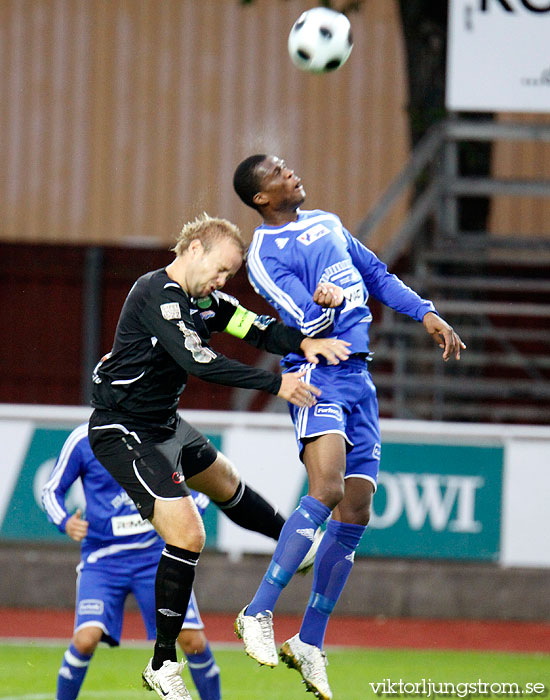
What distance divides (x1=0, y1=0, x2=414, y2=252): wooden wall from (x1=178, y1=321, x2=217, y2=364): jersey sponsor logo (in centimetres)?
1061

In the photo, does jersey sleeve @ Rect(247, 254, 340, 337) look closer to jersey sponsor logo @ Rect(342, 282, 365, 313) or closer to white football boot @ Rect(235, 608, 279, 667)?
jersey sponsor logo @ Rect(342, 282, 365, 313)

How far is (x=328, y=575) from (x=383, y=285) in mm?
1354

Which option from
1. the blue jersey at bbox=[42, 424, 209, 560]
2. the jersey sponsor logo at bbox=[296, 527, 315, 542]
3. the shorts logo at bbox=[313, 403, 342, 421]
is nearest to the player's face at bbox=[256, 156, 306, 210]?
the shorts logo at bbox=[313, 403, 342, 421]

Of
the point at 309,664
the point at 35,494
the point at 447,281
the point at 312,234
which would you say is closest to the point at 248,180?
the point at 312,234

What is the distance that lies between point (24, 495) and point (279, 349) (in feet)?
15.9

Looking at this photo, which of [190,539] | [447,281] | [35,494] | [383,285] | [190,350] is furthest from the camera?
[447,281]

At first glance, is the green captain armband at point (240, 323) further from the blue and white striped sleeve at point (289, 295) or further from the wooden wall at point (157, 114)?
the wooden wall at point (157, 114)

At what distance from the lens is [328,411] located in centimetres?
529

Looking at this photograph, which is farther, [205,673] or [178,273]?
[205,673]

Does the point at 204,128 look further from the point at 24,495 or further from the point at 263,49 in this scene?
the point at 24,495

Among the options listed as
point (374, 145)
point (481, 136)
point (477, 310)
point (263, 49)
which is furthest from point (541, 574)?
point (263, 49)

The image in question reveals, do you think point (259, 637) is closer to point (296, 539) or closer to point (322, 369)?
point (296, 539)

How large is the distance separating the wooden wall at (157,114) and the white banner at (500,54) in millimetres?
4606

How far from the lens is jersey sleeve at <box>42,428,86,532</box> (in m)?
6.16
